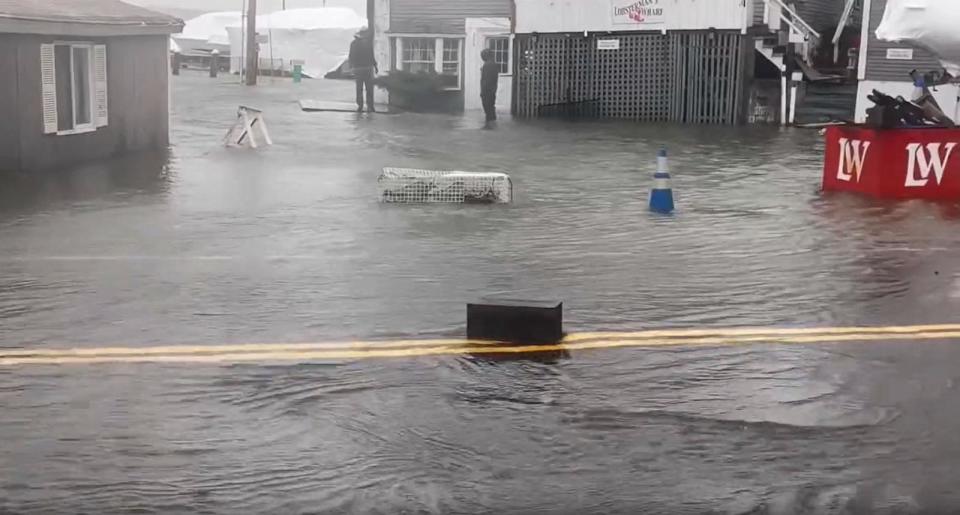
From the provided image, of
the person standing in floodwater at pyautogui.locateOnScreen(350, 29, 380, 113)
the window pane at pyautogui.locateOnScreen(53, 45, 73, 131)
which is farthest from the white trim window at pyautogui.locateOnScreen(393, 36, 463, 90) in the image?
the window pane at pyautogui.locateOnScreen(53, 45, 73, 131)

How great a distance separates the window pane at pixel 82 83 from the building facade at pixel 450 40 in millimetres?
17135

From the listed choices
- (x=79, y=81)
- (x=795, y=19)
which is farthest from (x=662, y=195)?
(x=795, y=19)

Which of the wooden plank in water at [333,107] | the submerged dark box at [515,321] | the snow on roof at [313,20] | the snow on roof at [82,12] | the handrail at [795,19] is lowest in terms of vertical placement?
the submerged dark box at [515,321]

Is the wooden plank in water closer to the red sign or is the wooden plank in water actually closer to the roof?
the roof

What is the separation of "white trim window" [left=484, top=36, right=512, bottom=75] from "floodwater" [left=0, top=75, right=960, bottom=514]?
63.4 feet

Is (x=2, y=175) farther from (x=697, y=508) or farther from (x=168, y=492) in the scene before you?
(x=697, y=508)

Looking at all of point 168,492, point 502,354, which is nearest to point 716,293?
point 502,354

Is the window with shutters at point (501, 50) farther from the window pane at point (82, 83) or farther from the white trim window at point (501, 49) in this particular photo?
the window pane at point (82, 83)

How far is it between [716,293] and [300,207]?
20.2 ft

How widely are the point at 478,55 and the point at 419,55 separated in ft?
7.03

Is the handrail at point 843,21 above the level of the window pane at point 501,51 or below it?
above

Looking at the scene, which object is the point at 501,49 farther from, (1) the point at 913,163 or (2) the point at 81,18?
(1) the point at 913,163

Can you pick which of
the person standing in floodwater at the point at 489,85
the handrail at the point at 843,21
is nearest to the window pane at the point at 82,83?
the person standing in floodwater at the point at 489,85

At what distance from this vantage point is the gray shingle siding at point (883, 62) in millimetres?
28344
